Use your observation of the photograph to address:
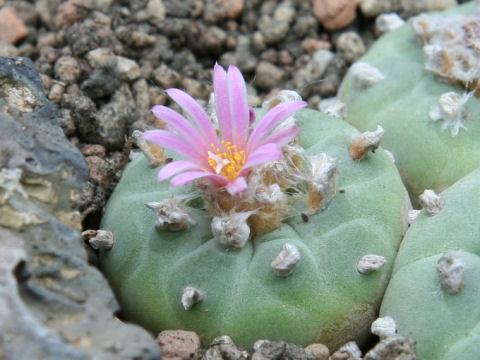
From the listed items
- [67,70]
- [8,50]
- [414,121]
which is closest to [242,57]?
[67,70]

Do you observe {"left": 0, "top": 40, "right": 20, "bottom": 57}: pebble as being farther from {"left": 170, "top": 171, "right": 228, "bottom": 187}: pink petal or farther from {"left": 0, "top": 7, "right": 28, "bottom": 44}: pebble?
{"left": 170, "top": 171, "right": 228, "bottom": 187}: pink petal

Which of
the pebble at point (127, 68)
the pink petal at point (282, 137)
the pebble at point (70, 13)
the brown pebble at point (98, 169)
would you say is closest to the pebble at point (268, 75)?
the pebble at point (127, 68)

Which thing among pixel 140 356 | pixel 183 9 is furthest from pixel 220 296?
pixel 183 9

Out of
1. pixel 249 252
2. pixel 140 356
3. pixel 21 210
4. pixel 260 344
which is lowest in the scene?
pixel 260 344

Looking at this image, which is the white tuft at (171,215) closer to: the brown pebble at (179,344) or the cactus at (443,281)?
the brown pebble at (179,344)

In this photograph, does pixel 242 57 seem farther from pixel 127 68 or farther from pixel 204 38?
pixel 127 68

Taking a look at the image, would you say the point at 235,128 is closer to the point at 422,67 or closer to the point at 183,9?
the point at 422,67
